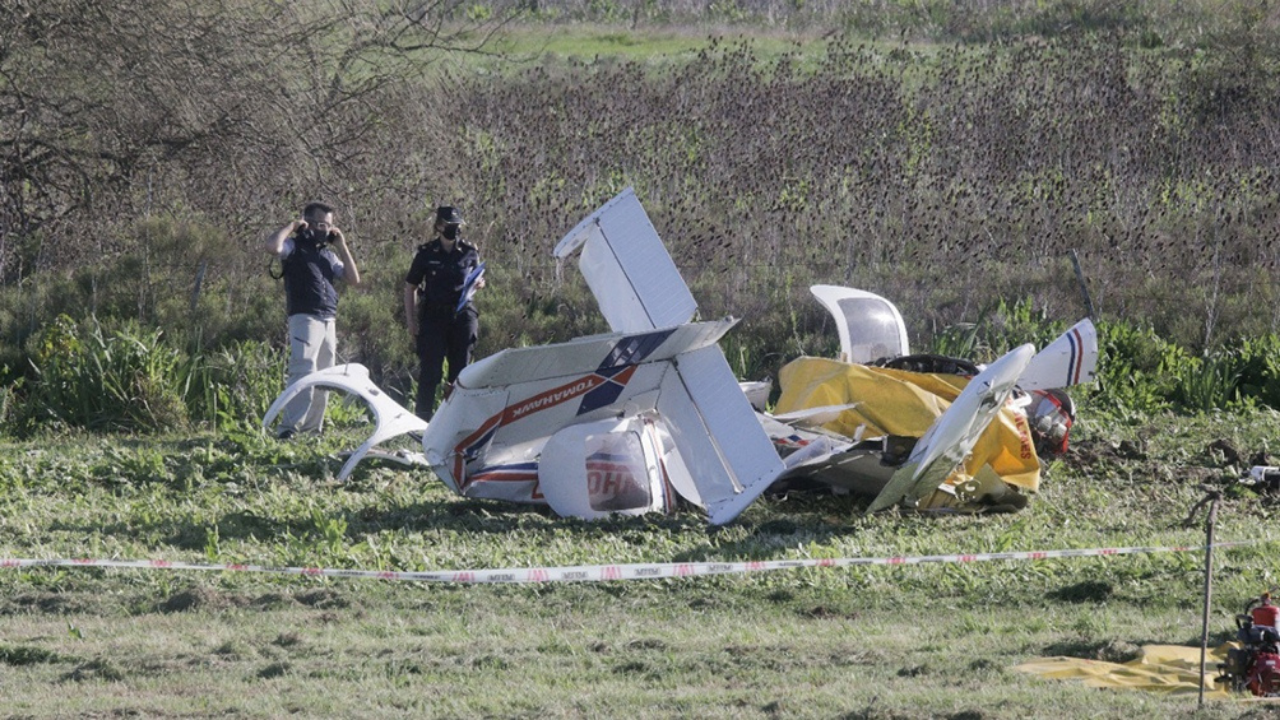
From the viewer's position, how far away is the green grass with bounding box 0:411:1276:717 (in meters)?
5.88

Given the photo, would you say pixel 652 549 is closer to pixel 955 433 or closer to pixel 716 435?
pixel 716 435

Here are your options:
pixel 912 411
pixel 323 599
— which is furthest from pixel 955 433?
pixel 323 599

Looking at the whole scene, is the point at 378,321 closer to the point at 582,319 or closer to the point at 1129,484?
the point at 582,319

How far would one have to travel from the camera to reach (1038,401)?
1134cm

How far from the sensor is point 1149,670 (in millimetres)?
6133

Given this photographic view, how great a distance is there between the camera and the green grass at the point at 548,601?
588 centimetres

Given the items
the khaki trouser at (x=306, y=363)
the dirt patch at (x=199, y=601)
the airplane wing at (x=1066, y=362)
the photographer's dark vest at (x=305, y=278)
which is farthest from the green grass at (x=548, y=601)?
the photographer's dark vest at (x=305, y=278)

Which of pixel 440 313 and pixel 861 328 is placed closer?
pixel 861 328

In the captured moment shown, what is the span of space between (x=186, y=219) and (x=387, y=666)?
1198cm

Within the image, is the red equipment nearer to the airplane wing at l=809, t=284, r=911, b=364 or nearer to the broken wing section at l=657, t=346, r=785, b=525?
the broken wing section at l=657, t=346, r=785, b=525

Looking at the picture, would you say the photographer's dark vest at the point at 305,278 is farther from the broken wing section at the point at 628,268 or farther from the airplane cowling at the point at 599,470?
the airplane cowling at the point at 599,470

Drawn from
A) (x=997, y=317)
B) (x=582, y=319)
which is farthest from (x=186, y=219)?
(x=997, y=317)

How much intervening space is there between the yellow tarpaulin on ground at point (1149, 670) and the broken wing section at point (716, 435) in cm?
302

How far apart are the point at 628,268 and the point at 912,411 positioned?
2.07m
